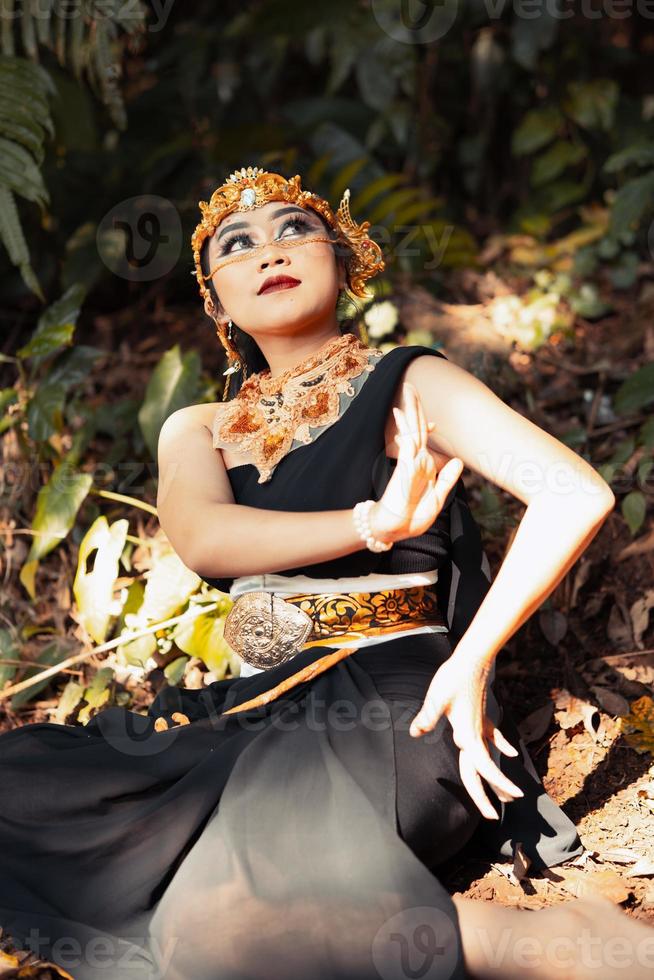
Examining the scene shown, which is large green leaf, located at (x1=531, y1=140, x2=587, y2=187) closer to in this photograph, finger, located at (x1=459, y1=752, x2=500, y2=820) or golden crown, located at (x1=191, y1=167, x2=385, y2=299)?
golden crown, located at (x1=191, y1=167, x2=385, y2=299)

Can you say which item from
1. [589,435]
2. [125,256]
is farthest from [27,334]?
[589,435]

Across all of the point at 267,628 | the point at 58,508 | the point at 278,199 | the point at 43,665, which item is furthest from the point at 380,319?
the point at 267,628

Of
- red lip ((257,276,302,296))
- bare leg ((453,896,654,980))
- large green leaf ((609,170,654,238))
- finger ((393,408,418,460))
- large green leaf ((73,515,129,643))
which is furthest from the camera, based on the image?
large green leaf ((609,170,654,238))

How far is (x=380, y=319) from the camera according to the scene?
3.75 m

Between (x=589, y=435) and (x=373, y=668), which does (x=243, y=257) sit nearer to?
(x=373, y=668)

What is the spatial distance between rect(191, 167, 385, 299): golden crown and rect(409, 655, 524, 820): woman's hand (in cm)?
98

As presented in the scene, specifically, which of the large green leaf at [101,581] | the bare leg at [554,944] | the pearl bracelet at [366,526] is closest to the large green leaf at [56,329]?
the large green leaf at [101,581]

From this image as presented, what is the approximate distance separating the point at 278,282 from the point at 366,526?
2.11 feet

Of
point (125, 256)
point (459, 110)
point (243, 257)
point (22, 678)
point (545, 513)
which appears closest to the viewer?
point (545, 513)

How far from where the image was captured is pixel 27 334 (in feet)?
14.2

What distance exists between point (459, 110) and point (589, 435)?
2.40 metres

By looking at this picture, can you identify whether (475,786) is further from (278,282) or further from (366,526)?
(278,282)

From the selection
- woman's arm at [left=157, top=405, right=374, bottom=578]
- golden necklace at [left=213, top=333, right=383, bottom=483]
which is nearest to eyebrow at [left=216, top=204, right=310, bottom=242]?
golden necklace at [left=213, top=333, right=383, bottom=483]

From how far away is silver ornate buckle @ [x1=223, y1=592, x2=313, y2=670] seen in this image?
2.20 meters
